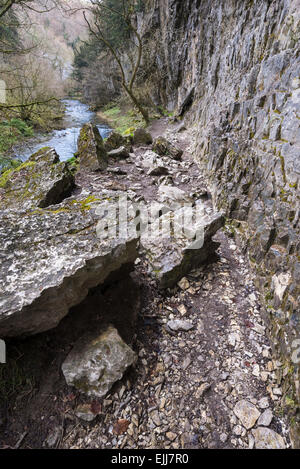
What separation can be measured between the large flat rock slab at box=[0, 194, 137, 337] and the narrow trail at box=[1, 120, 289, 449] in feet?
1.49

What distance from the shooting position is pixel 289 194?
302 centimetres

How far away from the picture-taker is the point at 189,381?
2484mm

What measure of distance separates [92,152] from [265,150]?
207 inches

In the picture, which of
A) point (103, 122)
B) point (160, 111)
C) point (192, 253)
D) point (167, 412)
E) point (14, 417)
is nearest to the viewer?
point (14, 417)

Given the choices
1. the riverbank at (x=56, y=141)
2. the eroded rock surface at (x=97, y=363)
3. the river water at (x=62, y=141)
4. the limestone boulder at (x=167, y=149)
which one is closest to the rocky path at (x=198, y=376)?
the eroded rock surface at (x=97, y=363)

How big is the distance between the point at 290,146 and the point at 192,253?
204 centimetres

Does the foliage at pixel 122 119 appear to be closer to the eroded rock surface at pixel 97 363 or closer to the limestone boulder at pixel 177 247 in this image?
the limestone boulder at pixel 177 247

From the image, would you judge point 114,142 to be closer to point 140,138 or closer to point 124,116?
point 140,138

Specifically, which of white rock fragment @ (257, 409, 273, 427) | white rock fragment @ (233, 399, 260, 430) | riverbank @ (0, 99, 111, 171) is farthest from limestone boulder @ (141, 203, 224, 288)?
riverbank @ (0, 99, 111, 171)

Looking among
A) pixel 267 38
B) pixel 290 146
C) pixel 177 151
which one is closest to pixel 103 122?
pixel 177 151

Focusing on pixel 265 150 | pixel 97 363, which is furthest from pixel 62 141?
pixel 97 363

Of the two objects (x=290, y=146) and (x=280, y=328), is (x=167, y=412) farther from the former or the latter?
(x=290, y=146)

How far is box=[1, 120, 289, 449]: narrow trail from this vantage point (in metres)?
2.08

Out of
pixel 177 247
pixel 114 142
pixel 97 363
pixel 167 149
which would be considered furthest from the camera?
pixel 114 142
